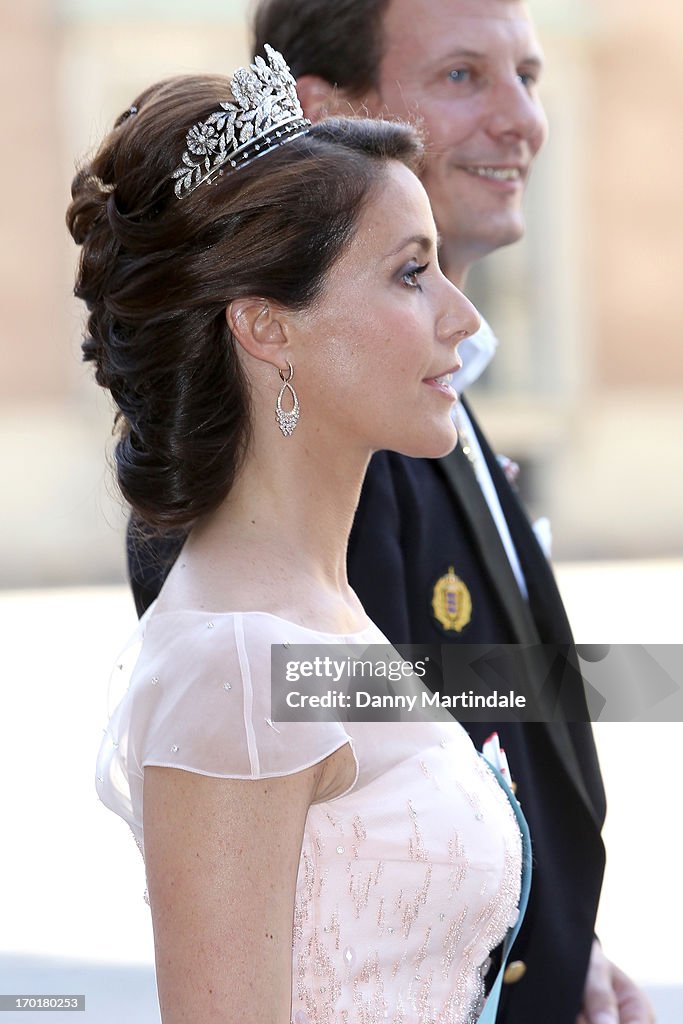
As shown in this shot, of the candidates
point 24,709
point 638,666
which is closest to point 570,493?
point 24,709

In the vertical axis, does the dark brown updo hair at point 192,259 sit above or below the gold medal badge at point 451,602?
above

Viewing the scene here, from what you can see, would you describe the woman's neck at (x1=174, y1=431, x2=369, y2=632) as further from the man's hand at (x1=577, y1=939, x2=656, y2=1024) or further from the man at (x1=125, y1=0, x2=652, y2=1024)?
the man's hand at (x1=577, y1=939, x2=656, y2=1024)

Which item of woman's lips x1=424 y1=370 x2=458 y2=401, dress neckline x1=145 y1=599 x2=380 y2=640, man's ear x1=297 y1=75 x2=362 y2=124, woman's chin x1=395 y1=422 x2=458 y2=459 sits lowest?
dress neckline x1=145 y1=599 x2=380 y2=640

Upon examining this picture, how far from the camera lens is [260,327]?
1.34 metres

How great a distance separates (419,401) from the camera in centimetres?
137

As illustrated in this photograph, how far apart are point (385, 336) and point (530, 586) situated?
52cm

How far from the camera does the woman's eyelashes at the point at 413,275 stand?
4.47 ft

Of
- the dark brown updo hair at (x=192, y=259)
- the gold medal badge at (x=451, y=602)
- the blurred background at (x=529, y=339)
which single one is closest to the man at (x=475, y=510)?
the gold medal badge at (x=451, y=602)

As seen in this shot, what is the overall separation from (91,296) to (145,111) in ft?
0.69

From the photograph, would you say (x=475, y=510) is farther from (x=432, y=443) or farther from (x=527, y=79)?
(x=527, y=79)

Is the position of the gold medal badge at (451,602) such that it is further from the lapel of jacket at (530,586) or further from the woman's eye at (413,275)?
the woman's eye at (413,275)

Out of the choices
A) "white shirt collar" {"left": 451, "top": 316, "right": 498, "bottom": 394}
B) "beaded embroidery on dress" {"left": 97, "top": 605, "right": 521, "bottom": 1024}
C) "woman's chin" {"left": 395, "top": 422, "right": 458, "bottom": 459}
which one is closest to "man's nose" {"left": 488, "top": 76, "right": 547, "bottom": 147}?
"white shirt collar" {"left": 451, "top": 316, "right": 498, "bottom": 394}

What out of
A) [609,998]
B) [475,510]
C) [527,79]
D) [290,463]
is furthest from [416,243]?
[609,998]

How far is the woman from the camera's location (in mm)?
1209
